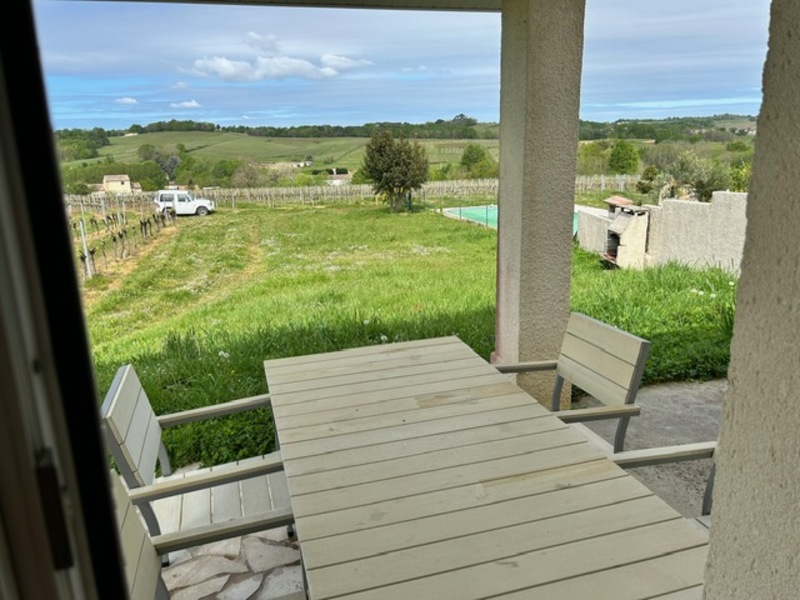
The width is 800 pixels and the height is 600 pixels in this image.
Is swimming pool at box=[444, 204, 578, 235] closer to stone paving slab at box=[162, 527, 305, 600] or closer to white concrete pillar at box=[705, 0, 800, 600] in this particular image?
stone paving slab at box=[162, 527, 305, 600]

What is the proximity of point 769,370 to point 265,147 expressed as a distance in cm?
992

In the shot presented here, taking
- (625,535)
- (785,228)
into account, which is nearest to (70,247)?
(785,228)

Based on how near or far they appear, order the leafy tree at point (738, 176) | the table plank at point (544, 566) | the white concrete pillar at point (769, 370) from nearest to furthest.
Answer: the white concrete pillar at point (769, 370) → the table plank at point (544, 566) → the leafy tree at point (738, 176)

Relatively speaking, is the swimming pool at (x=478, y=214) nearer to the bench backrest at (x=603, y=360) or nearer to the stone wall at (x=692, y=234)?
the stone wall at (x=692, y=234)

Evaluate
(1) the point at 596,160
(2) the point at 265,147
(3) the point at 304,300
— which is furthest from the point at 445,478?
(1) the point at 596,160

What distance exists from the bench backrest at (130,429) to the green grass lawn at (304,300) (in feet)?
3.45

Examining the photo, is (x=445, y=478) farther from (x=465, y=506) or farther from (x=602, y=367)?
(x=602, y=367)

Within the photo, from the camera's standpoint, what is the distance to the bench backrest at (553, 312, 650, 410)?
206cm

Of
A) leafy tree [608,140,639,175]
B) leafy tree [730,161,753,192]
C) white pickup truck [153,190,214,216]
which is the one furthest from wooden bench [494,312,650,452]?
leafy tree [608,140,639,175]

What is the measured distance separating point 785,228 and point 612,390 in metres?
1.50

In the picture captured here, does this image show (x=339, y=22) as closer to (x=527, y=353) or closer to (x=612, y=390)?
(x=527, y=353)

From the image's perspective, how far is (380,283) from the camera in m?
7.81

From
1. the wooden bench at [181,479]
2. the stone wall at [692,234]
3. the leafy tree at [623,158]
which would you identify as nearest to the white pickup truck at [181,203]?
the stone wall at [692,234]

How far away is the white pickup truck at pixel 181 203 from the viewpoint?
10.6 metres
